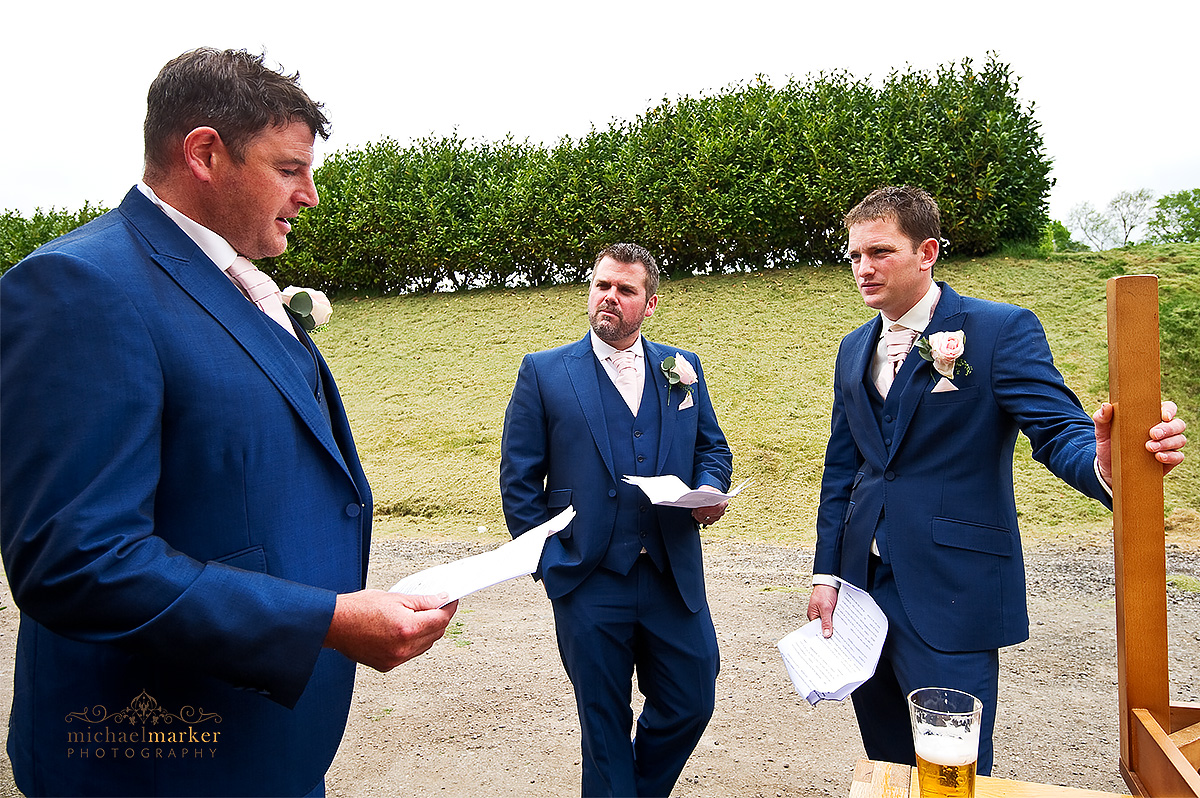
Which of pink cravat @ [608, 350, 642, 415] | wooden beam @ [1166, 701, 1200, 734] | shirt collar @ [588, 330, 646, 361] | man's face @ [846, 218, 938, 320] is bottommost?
wooden beam @ [1166, 701, 1200, 734]

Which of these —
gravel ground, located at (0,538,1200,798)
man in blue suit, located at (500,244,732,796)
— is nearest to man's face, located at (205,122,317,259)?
man in blue suit, located at (500,244,732,796)

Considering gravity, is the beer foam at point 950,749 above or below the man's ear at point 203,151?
below

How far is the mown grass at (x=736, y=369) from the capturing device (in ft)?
30.1

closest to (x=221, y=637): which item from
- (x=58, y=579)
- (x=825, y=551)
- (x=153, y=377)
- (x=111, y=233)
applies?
(x=58, y=579)

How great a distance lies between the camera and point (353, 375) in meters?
13.5

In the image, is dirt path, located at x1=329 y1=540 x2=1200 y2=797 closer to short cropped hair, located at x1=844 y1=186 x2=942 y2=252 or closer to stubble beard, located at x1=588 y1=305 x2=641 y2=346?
stubble beard, located at x1=588 y1=305 x2=641 y2=346

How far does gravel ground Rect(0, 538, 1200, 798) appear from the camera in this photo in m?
3.75

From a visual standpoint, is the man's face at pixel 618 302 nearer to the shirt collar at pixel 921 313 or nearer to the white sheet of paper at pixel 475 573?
the shirt collar at pixel 921 313

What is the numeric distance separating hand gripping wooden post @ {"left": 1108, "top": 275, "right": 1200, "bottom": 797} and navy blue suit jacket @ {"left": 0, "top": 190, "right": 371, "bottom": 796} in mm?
1806

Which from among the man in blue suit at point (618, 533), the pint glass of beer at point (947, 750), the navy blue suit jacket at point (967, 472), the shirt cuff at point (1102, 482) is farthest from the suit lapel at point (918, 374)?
the pint glass of beer at point (947, 750)

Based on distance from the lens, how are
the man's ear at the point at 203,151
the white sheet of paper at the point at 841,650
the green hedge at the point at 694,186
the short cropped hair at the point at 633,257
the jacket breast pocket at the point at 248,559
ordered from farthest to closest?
the green hedge at the point at 694,186, the short cropped hair at the point at 633,257, the white sheet of paper at the point at 841,650, the man's ear at the point at 203,151, the jacket breast pocket at the point at 248,559

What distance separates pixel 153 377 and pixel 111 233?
0.37 metres

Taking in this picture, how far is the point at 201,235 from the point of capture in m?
1.81

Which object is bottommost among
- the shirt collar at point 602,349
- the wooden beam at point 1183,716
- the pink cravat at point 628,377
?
the wooden beam at point 1183,716
